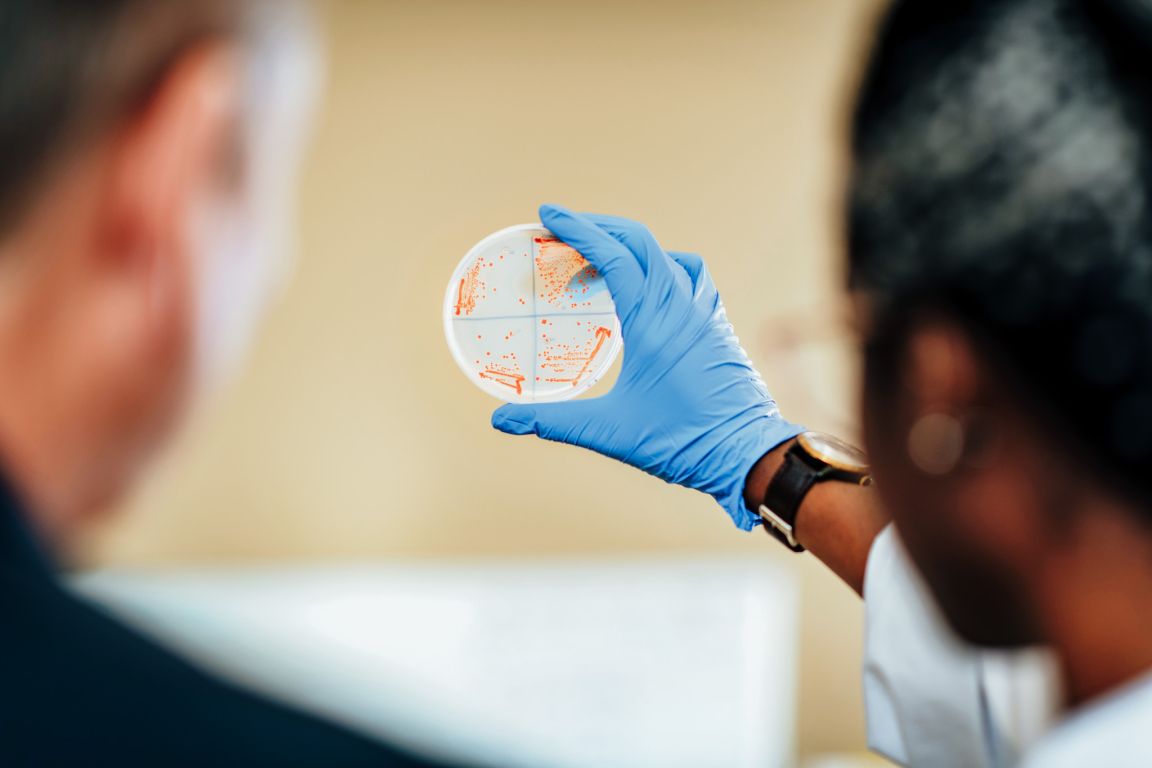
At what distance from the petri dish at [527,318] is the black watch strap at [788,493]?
0.22m

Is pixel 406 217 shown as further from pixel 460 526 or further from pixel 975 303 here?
pixel 975 303

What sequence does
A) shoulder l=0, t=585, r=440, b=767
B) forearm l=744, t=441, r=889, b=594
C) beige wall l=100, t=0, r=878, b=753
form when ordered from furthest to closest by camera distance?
beige wall l=100, t=0, r=878, b=753 < forearm l=744, t=441, r=889, b=594 < shoulder l=0, t=585, r=440, b=767

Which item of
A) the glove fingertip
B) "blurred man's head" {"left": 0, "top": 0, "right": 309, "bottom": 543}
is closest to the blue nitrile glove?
the glove fingertip

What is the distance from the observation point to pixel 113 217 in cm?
52

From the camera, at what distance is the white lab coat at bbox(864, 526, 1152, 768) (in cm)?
92

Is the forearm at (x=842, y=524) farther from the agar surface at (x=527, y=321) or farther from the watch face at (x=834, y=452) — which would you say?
the agar surface at (x=527, y=321)

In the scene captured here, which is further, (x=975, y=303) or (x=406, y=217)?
(x=406, y=217)

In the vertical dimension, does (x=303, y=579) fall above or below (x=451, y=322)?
below

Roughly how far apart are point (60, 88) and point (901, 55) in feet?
1.54

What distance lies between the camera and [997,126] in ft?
1.91

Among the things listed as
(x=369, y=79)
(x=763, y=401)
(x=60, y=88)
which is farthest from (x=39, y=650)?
(x=369, y=79)

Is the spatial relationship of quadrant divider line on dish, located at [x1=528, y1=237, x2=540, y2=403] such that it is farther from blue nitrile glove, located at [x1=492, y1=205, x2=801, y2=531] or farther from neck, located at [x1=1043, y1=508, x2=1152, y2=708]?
neck, located at [x1=1043, y1=508, x2=1152, y2=708]

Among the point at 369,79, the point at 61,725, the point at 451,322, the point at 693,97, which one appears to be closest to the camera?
the point at 61,725

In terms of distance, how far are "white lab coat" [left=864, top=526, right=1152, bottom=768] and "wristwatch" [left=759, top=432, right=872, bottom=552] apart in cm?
7
